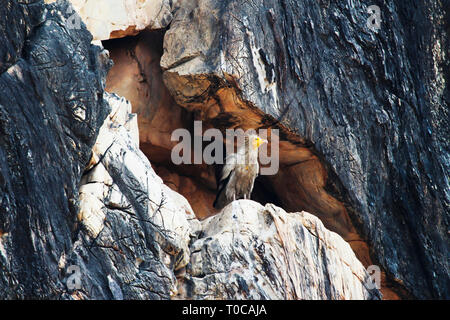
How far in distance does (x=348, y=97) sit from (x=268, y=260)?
3162 millimetres

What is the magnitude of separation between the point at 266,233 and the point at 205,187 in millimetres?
3510

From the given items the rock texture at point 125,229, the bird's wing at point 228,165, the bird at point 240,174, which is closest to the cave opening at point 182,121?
the bird at point 240,174

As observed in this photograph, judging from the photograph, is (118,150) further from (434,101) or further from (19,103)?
(434,101)

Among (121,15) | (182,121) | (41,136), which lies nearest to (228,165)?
(182,121)

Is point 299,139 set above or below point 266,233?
above

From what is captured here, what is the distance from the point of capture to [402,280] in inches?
417

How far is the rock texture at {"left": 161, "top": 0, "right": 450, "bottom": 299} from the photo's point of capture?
10047 millimetres

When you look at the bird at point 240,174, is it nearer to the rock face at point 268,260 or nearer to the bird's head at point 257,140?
the bird's head at point 257,140

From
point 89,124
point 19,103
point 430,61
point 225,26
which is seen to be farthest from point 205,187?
point 19,103

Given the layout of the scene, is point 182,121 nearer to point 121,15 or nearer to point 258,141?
point 258,141

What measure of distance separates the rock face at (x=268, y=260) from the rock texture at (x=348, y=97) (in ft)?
4.63

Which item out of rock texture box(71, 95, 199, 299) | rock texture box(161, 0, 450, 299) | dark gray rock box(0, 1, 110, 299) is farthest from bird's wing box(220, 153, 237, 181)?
dark gray rock box(0, 1, 110, 299)

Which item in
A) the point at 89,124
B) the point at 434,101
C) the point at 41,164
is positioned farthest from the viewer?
the point at 434,101

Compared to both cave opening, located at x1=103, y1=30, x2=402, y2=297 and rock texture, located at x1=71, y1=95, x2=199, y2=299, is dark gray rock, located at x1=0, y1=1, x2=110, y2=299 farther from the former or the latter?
cave opening, located at x1=103, y1=30, x2=402, y2=297
